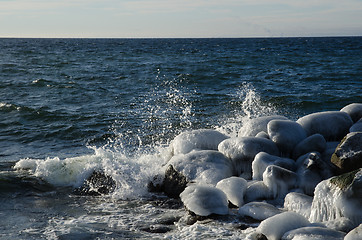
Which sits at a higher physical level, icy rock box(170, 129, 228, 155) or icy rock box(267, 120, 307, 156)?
icy rock box(267, 120, 307, 156)

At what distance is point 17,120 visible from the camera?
1191cm

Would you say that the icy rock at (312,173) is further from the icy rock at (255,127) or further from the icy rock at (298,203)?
the icy rock at (255,127)

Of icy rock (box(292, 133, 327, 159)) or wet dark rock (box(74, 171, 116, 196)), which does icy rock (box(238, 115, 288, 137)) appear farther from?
wet dark rock (box(74, 171, 116, 196))

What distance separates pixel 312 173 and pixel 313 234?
1.52 m

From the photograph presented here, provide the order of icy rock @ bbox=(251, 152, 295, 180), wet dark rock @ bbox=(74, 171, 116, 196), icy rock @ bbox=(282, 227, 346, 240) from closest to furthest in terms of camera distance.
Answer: icy rock @ bbox=(282, 227, 346, 240) → icy rock @ bbox=(251, 152, 295, 180) → wet dark rock @ bbox=(74, 171, 116, 196)

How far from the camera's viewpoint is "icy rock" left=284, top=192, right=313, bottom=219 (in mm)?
4832

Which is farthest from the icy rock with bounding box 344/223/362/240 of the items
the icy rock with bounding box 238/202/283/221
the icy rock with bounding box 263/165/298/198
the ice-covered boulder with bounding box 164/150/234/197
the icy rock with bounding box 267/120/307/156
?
the icy rock with bounding box 267/120/307/156

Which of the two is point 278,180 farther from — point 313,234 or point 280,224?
point 313,234

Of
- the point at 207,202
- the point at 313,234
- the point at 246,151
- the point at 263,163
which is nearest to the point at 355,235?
the point at 313,234

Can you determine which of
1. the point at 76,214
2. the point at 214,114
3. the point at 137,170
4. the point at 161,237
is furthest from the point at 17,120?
the point at 161,237

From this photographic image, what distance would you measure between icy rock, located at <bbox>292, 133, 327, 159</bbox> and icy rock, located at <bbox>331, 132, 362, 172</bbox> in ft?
1.58

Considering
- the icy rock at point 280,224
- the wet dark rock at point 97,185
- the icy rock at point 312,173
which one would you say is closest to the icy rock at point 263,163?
the icy rock at point 312,173

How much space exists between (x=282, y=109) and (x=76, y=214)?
8.14 meters

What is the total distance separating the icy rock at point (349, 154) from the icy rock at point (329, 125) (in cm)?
108
